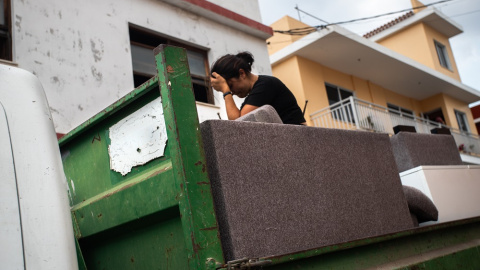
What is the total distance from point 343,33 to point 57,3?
345 inches

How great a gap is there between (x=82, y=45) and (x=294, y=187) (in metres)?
5.77

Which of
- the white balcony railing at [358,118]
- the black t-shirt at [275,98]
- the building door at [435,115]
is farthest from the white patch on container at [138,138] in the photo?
the building door at [435,115]

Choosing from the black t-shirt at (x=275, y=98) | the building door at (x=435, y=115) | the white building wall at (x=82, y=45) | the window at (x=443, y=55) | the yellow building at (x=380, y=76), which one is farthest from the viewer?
the window at (x=443, y=55)

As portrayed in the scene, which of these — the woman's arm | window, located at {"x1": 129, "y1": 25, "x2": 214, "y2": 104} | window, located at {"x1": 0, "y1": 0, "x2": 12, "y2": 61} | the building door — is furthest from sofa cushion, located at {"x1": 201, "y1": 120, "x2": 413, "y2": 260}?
the building door

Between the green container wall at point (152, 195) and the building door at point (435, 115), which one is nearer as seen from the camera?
the green container wall at point (152, 195)

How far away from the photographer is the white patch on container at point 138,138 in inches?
67.9

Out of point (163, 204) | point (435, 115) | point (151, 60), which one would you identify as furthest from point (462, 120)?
point (163, 204)

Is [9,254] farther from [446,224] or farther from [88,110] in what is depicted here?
[88,110]

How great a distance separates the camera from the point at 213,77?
3.31 meters

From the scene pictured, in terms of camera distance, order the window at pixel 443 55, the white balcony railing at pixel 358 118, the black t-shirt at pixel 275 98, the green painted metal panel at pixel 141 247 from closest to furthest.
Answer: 1. the green painted metal panel at pixel 141 247
2. the black t-shirt at pixel 275 98
3. the white balcony railing at pixel 358 118
4. the window at pixel 443 55

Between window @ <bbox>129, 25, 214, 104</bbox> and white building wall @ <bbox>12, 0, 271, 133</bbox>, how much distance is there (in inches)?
7.8

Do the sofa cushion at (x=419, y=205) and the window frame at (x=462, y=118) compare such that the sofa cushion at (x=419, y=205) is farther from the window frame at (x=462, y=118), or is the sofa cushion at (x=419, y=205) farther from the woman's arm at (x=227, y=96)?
the window frame at (x=462, y=118)

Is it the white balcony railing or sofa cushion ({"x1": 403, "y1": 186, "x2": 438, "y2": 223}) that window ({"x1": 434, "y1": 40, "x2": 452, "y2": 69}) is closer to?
the white balcony railing

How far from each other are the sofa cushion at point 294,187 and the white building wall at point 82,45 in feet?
15.8
